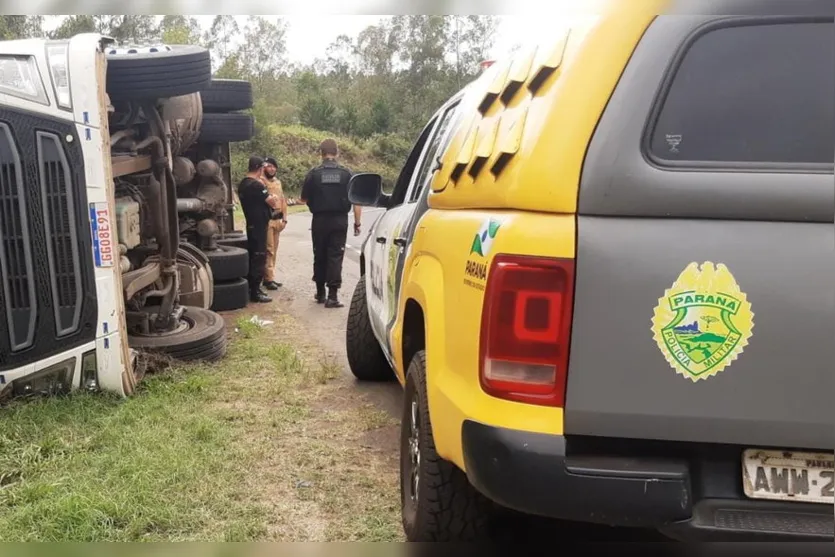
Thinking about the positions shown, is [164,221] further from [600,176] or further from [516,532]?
[600,176]

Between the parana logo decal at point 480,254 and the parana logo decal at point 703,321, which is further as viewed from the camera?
the parana logo decal at point 480,254

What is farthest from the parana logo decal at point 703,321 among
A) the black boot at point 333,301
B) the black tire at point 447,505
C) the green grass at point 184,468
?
the black boot at point 333,301

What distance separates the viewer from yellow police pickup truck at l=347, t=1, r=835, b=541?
70.9 inches

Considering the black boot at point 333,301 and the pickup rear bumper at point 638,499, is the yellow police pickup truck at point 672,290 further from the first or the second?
the black boot at point 333,301

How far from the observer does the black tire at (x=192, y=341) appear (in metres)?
5.08

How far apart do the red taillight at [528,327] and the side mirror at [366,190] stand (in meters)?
2.91

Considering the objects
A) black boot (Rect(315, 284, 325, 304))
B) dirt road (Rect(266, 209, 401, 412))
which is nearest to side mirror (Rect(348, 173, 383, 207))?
dirt road (Rect(266, 209, 401, 412))

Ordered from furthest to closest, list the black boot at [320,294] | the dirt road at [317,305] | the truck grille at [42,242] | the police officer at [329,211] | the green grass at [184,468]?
the black boot at [320,294] < the police officer at [329,211] < the dirt road at [317,305] < the truck grille at [42,242] < the green grass at [184,468]

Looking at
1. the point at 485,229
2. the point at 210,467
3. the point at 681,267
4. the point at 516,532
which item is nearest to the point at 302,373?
the point at 210,467

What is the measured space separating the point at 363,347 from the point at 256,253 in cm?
366

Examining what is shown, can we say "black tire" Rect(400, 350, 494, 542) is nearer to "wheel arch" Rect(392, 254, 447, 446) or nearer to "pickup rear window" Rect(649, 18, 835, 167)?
"wheel arch" Rect(392, 254, 447, 446)

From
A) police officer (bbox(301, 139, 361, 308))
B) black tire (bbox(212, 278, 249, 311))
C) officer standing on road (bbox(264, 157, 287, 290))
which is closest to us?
black tire (bbox(212, 278, 249, 311))

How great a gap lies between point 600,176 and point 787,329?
57 cm

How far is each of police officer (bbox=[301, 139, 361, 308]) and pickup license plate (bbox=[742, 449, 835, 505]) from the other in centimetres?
610
